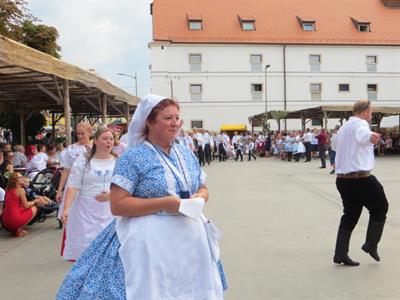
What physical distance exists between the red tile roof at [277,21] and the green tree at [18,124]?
2425cm

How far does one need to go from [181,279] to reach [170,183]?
492 millimetres

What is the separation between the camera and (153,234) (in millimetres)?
2490

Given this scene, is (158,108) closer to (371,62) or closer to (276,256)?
(276,256)

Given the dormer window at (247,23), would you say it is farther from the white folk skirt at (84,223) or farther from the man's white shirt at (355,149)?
the white folk skirt at (84,223)

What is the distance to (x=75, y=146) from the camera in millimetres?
6109

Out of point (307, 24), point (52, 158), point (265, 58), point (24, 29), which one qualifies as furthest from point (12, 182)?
point (307, 24)

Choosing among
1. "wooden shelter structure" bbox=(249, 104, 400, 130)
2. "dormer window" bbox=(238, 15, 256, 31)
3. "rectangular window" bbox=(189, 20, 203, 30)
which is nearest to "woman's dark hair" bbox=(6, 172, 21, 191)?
"wooden shelter structure" bbox=(249, 104, 400, 130)

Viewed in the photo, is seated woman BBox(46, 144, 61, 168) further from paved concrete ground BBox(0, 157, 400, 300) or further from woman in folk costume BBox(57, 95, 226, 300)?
woman in folk costume BBox(57, 95, 226, 300)

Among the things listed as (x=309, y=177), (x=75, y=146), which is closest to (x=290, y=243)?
(x=75, y=146)

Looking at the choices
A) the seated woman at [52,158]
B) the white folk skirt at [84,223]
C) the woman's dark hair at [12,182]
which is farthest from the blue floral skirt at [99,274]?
the seated woman at [52,158]

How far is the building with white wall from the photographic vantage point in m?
47.4

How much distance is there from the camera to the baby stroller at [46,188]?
8148mm

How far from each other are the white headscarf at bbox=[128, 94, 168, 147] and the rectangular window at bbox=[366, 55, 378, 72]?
51100 millimetres

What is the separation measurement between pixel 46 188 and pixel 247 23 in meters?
44.1
